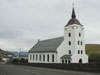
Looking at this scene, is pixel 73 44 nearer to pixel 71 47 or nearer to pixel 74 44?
pixel 74 44

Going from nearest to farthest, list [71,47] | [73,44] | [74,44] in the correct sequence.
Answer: [74,44] → [73,44] → [71,47]

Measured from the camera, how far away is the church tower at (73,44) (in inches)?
2133

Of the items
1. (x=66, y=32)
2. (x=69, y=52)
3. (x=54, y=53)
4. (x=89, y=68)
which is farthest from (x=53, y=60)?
(x=89, y=68)

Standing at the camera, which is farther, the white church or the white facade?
the white facade

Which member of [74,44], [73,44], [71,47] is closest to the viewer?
[74,44]

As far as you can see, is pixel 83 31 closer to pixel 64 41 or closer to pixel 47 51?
pixel 64 41

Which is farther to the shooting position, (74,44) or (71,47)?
(71,47)

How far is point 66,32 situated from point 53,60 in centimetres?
1002

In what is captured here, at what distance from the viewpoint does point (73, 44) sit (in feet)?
181

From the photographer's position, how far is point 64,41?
189 ft

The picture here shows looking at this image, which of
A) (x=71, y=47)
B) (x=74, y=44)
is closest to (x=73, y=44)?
(x=74, y=44)

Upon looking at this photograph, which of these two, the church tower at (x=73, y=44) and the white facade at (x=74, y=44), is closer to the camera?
the church tower at (x=73, y=44)

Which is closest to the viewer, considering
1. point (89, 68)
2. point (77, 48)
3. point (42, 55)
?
point (89, 68)

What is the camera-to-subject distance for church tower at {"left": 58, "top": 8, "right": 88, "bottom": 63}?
54188mm
